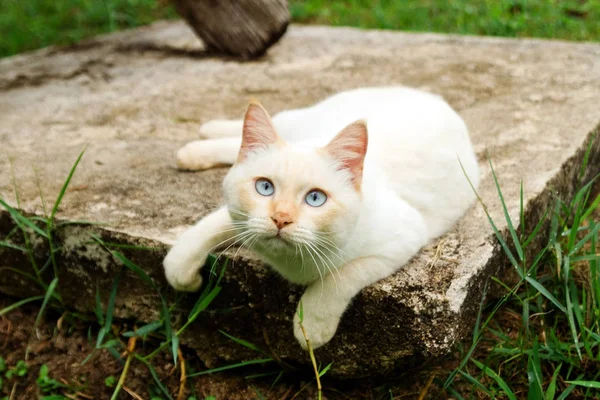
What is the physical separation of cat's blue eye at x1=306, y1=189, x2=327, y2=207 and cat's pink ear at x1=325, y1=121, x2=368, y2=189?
10 centimetres

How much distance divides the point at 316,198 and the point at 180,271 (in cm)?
55

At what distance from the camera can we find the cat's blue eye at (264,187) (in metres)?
1.61

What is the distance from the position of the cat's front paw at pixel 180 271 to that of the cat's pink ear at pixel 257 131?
412 mm

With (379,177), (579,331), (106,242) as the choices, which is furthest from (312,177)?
(579,331)

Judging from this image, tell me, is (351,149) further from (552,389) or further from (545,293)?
(552,389)

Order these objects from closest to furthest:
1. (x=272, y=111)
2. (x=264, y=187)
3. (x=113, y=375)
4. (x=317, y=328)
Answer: (x=264, y=187) → (x=317, y=328) → (x=113, y=375) → (x=272, y=111)

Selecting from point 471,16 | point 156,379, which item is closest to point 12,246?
point 156,379


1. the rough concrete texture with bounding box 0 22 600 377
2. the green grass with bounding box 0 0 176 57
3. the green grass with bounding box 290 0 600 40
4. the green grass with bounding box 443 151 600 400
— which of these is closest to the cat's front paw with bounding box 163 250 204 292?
the rough concrete texture with bounding box 0 22 600 377

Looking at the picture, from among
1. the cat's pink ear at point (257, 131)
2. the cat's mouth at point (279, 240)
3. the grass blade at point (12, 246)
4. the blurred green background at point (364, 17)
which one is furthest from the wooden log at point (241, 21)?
the cat's mouth at point (279, 240)

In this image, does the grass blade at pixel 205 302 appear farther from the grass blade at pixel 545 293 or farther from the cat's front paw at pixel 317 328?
the grass blade at pixel 545 293

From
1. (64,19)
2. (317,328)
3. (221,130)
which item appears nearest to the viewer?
(317,328)

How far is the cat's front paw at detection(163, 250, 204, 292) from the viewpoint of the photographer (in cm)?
192

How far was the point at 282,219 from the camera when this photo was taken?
1.52m

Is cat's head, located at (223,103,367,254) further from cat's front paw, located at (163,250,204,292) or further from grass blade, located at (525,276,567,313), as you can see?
grass blade, located at (525,276,567,313)
